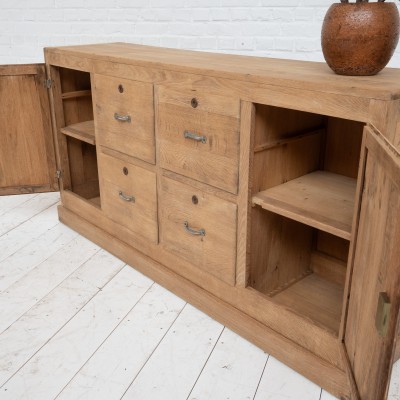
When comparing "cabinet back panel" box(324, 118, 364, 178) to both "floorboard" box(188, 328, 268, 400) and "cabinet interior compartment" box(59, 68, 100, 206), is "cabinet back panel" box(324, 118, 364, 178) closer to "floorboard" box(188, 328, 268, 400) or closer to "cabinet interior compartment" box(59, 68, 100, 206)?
"floorboard" box(188, 328, 268, 400)

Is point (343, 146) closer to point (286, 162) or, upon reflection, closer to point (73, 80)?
point (286, 162)

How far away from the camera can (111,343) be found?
5.46 ft

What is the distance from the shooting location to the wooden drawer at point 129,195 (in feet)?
6.50

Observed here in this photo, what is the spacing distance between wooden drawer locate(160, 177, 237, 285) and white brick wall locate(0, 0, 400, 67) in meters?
1.10

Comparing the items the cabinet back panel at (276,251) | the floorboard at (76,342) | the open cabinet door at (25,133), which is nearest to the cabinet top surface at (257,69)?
the open cabinet door at (25,133)

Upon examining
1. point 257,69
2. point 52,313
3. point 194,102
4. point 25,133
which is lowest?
point 52,313

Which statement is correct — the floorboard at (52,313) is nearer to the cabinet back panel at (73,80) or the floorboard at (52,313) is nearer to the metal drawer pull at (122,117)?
the metal drawer pull at (122,117)

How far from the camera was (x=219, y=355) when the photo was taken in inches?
63.2

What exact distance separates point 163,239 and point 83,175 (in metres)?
0.91

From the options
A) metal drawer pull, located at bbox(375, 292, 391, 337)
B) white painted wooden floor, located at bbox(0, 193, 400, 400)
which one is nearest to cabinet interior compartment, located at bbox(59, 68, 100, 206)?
white painted wooden floor, located at bbox(0, 193, 400, 400)

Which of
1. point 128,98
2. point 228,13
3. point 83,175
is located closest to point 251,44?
point 228,13

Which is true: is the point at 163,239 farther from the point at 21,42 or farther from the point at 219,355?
the point at 21,42

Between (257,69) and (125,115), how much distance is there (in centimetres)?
65

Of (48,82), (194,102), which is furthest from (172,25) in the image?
(194,102)
